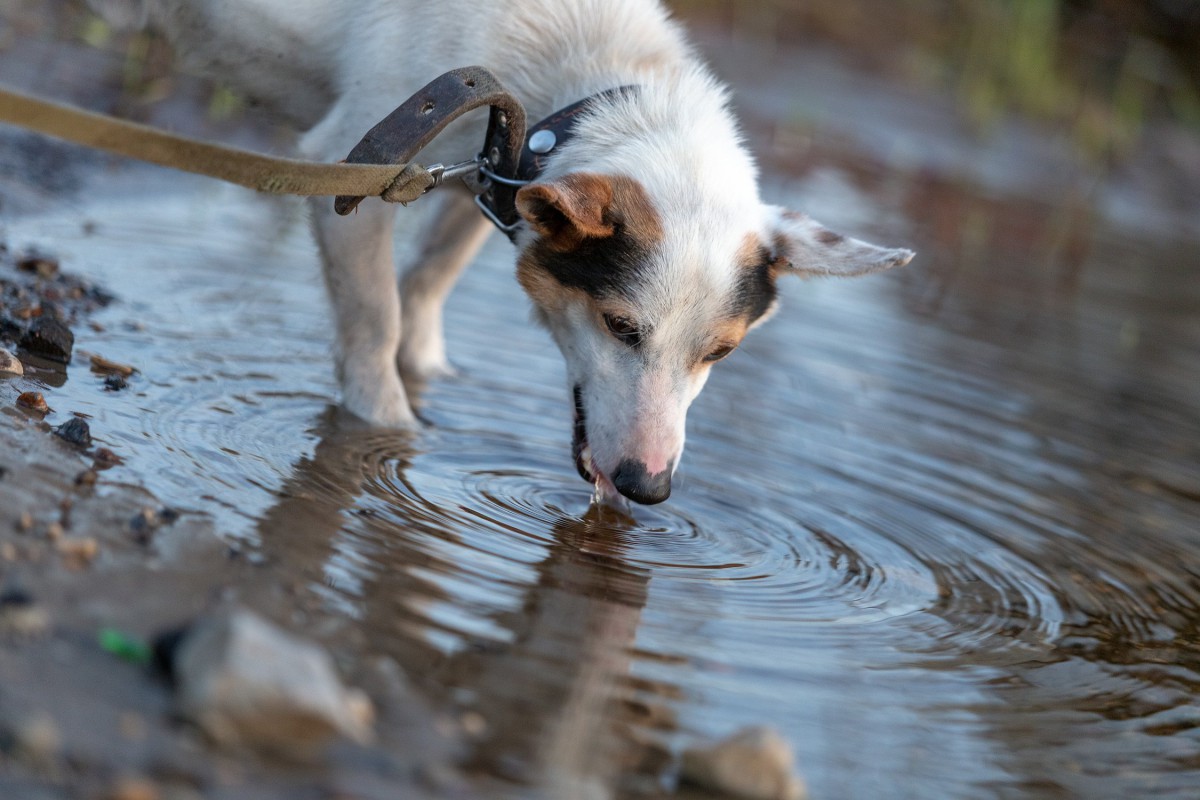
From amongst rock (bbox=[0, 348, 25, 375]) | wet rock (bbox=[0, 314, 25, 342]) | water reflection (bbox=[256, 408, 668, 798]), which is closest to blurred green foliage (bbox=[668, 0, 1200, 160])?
wet rock (bbox=[0, 314, 25, 342])

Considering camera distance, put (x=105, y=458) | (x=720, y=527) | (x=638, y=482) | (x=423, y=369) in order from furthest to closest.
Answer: (x=423, y=369) < (x=720, y=527) < (x=638, y=482) < (x=105, y=458)

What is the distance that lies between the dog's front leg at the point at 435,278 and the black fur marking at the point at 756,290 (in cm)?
161

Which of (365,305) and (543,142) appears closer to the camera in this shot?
(543,142)

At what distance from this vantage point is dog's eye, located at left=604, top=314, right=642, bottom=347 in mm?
3771

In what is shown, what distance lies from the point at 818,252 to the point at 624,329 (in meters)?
0.70

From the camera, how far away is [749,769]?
7.97 feet

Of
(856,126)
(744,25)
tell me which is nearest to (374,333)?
(856,126)

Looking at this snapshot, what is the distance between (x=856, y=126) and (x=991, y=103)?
2195 mm

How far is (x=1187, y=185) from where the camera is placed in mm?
14250

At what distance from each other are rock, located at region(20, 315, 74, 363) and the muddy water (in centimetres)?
17

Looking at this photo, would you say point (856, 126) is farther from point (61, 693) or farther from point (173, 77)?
point (61, 693)

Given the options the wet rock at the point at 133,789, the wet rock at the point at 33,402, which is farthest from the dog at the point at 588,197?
the wet rock at the point at 133,789

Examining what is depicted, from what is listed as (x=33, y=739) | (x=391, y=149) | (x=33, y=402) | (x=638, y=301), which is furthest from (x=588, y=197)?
(x=33, y=739)

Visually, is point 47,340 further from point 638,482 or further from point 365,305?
point 638,482
